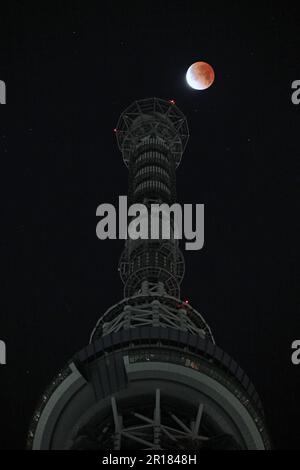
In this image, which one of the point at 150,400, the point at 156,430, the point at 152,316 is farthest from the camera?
the point at 152,316

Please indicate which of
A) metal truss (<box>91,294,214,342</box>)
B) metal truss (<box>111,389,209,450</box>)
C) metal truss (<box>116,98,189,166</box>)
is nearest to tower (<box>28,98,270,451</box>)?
metal truss (<box>111,389,209,450</box>)

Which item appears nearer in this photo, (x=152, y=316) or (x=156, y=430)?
→ (x=156, y=430)

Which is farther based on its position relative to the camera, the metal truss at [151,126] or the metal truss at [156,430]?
the metal truss at [151,126]

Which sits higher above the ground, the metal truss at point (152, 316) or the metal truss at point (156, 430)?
the metal truss at point (152, 316)

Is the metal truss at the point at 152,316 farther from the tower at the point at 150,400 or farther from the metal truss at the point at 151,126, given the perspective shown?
the metal truss at the point at 151,126

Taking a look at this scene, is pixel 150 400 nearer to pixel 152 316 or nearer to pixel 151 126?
pixel 152 316

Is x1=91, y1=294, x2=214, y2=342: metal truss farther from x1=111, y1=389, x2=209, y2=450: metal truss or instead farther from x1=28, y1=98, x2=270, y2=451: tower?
x1=111, y1=389, x2=209, y2=450: metal truss

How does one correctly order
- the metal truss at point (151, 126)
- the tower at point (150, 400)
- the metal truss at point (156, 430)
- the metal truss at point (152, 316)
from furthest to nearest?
the metal truss at point (151, 126)
the metal truss at point (152, 316)
the tower at point (150, 400)
the metal truss at point (156, 430)

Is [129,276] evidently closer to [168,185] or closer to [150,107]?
[168,185]

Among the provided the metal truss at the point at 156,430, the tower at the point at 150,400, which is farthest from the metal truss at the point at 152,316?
the metal truss at the point at 156,430

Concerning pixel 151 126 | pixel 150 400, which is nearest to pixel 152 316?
pixel 150 400

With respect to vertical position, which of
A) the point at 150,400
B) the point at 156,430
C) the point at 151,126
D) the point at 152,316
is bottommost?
the point at 156,430
